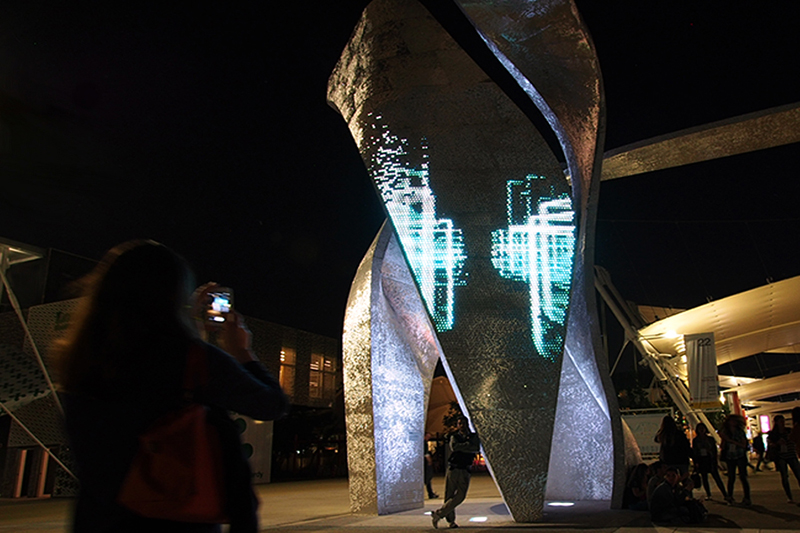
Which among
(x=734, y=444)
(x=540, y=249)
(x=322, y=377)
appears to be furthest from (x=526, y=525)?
(x=322, y=377)

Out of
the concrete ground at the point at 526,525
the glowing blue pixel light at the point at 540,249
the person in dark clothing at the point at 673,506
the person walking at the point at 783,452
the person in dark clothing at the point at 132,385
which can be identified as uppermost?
the glowing blue pixel light at the point at 540,249

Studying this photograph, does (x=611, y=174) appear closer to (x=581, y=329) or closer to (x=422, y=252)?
(x=581, y=329)

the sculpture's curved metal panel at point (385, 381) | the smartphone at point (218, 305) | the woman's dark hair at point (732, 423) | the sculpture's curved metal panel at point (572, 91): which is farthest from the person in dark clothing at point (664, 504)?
the smartphone at point (218, 305)

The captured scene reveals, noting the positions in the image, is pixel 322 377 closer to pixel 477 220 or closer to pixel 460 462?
pixel 460 462

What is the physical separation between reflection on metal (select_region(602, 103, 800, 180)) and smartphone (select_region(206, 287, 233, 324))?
8.84 m

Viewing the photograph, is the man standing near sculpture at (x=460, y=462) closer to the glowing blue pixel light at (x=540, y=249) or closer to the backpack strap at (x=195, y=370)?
the glowing blue pixel light at (x=540, y=249)

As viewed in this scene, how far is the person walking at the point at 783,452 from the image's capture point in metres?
8.54

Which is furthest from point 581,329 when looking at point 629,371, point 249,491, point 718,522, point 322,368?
point 629,371

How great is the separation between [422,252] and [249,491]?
605 cm

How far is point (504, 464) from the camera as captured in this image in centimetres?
663

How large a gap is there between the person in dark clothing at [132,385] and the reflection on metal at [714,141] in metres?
9.14

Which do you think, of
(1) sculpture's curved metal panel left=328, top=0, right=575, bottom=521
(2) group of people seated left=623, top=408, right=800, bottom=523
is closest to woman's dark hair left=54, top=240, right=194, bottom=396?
(1) sculpture's curved metal panel left=328, top=0, right=575, bottom=521

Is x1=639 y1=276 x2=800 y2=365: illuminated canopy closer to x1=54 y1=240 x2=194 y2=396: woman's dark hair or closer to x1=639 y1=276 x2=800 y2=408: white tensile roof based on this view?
x1=639 y1=276 x2=800 y2=408: white tensile roof

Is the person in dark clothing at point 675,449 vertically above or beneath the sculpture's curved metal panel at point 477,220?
beneath
